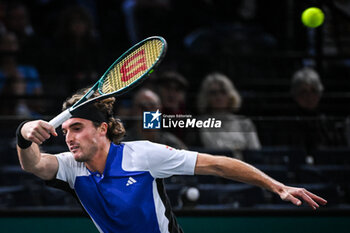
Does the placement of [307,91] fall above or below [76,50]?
below

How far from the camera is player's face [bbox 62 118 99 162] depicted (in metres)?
3.22

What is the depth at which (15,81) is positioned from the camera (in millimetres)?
5637

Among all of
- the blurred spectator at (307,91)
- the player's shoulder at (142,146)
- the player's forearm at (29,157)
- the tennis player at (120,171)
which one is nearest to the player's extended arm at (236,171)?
the tennis player at (120,171)

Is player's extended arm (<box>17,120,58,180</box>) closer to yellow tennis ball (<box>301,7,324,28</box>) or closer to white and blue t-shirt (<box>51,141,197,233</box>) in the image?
white and blue t-shirt (<box>51,141,197,233</box>)

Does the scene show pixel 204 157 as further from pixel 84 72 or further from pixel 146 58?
pixel 84 72

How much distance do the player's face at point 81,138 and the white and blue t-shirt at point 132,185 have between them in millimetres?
130

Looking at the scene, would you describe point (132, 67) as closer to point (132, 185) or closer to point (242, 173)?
point (132, 185)

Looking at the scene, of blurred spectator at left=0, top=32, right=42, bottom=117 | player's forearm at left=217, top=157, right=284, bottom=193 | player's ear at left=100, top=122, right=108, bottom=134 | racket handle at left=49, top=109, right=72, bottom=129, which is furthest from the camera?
blurred spectator at left=0, top=32, right=42, bottom=117

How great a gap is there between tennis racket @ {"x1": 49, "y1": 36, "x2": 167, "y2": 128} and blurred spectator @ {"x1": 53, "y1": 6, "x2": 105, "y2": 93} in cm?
217

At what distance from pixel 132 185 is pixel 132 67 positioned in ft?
2.23

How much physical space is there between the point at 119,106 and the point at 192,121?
1079mm

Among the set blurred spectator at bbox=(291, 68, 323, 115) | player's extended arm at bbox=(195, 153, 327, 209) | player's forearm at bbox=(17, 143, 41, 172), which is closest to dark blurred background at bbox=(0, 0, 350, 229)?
blurred spectator at bbox=(291, 68, 323, 115)

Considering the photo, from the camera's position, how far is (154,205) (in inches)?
130

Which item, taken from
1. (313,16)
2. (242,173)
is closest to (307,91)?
(313,16)
